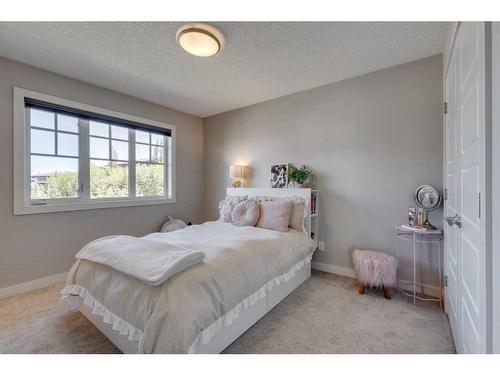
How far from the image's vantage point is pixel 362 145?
270 cm

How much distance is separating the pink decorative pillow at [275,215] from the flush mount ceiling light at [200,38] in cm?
171

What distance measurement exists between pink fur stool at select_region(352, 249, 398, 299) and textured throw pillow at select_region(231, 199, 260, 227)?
121 centimetres

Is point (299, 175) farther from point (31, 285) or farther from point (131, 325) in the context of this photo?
point (31, 285)

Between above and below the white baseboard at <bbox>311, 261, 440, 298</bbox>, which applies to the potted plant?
above

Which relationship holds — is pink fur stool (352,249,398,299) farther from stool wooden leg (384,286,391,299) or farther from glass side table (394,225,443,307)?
glass side table (394,225,443,307)

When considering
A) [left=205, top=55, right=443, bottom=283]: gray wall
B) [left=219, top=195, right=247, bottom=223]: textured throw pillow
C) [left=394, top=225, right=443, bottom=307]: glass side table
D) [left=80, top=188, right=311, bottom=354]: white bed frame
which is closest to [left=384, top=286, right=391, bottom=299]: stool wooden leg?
[left=394, top=225, right=443, bottom=307]: glass side table

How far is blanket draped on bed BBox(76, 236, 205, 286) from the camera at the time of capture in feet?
4.18

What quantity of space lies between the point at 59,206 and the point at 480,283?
12.1 feet

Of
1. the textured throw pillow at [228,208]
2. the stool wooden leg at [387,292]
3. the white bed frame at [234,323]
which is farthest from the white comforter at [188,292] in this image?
the stool wooden leg at [387,292]

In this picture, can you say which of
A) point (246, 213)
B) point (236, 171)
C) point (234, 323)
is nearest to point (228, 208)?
point (246, 213)

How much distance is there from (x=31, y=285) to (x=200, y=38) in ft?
10.3

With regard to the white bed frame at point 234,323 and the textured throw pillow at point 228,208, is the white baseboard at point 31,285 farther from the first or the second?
the textured throw pillow at point 228,208
